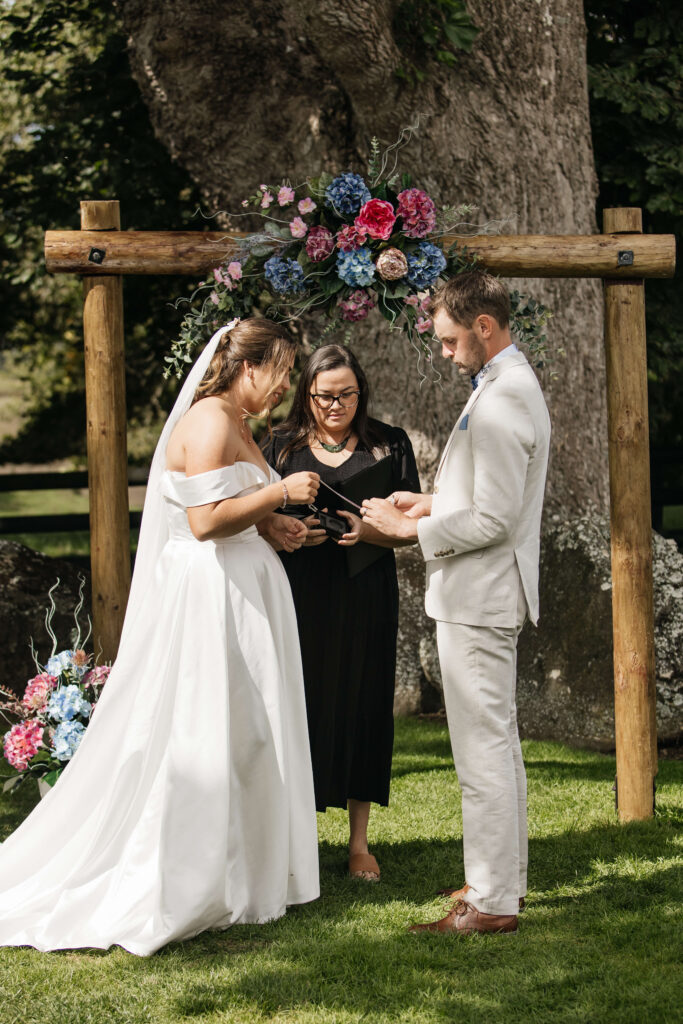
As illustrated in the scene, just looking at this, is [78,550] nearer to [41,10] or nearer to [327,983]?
[41,10]

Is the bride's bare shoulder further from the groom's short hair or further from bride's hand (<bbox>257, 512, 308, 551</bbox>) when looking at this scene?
the groom's short hair

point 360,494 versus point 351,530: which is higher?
point 360,494

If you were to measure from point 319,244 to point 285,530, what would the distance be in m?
1.26

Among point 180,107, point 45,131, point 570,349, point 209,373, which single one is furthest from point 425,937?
point 45,131

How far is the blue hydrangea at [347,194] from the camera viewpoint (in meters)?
4.74

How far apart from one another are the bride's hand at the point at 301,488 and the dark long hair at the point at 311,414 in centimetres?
64

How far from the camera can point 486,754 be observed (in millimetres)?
3822

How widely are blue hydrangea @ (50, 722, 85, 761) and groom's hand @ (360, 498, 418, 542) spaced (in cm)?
162

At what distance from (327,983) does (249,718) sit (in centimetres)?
93

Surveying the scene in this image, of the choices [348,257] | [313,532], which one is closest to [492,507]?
[313,532]

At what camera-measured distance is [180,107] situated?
7.39m

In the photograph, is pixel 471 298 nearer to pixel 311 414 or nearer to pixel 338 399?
pixel 338 399

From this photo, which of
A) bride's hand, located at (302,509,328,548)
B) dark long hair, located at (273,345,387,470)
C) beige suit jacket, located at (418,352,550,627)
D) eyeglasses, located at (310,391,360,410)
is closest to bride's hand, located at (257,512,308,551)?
bride's hand, located at (302,509,328,548)

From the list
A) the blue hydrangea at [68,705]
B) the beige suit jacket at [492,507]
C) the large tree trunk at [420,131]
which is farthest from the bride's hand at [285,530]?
the large tree trunk at [420,131]
